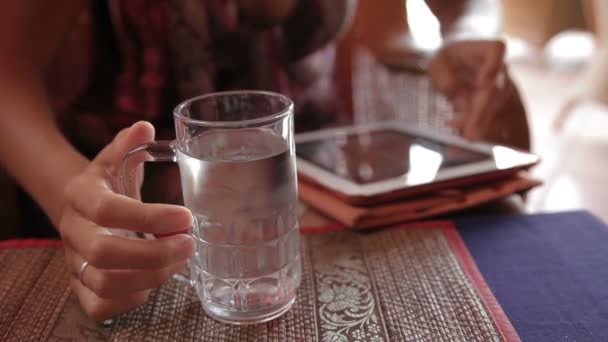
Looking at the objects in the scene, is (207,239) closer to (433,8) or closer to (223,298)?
(223,298)

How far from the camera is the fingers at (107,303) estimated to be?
0.40 meters

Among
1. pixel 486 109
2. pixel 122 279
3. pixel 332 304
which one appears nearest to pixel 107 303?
pixel 122 279

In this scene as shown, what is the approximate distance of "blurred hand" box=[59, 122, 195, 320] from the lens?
1.21ft

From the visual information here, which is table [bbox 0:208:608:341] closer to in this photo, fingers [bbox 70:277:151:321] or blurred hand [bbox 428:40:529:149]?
fingers [bbox 70:277:151:321]

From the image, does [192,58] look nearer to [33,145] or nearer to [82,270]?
[33,145]

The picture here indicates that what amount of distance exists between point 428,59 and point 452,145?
7.0 inches

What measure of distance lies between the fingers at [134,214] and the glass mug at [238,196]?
2 centimetres

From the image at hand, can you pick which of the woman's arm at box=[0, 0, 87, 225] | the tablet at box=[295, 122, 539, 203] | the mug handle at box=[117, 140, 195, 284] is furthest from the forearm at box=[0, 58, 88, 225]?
the tablet at box=[295, 122, 539, 203]

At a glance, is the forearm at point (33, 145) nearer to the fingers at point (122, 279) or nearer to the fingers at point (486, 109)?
the fingers at point (122, 279)

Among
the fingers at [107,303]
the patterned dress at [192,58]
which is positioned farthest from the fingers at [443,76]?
the fingers at [107,303]

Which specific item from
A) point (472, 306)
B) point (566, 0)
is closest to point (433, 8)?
point (472, 306)

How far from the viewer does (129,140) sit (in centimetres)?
41

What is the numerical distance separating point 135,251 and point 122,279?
27mm

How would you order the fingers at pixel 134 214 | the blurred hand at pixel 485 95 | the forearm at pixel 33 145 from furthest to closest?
the blurred hand at pixel 485 95 < the forearm at pixel 33 145 < the fingers at pixel 134 214
